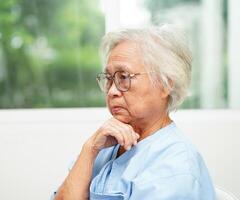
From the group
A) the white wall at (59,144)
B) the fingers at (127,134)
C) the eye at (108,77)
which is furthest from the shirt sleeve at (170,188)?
the white wall at (59,144)

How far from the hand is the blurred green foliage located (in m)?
1.18

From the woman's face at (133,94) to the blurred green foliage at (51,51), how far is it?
3.92 feet

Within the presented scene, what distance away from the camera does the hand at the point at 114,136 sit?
4.28 feet

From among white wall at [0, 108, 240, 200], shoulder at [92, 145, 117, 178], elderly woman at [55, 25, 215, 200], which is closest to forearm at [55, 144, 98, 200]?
elderly woman at [55, 25, 215, 200]

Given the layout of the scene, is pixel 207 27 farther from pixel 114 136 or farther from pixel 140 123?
pixel 114 136

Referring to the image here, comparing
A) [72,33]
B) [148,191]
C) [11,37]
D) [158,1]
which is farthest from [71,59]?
[148,191]

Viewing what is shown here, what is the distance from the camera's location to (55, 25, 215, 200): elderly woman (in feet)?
4.09

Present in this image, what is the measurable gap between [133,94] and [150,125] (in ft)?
0.47

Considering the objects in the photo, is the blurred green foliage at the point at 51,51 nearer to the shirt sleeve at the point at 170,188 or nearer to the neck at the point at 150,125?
the neck at the point at 150,125

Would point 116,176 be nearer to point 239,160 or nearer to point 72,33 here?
point 239,160

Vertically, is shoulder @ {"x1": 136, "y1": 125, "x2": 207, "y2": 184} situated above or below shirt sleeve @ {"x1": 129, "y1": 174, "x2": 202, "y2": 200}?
above

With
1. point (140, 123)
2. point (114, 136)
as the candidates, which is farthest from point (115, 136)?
Answer: point (140, 123)

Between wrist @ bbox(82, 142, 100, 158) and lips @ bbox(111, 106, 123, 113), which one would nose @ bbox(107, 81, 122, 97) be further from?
wrist @ bbox(82, 142, 100, 158)

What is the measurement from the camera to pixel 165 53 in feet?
4.22
